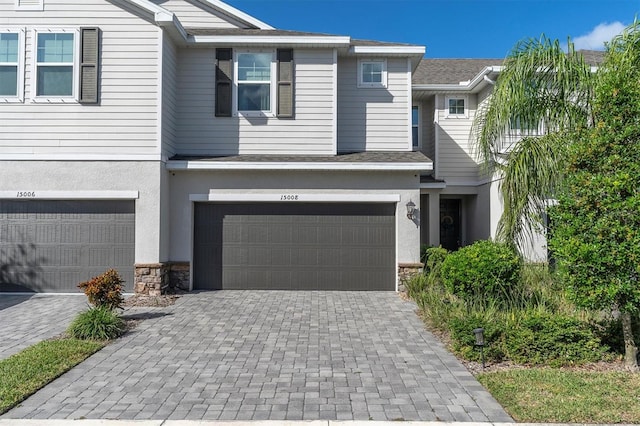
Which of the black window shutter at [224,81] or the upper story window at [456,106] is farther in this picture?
the upper story window at [456,106]

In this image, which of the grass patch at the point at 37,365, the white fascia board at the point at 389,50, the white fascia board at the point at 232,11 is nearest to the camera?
the grass patch at the point at 37,365

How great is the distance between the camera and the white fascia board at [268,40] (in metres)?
10.9

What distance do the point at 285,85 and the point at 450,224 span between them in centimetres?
807

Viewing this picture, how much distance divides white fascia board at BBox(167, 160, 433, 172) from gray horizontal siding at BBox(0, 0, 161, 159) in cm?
106

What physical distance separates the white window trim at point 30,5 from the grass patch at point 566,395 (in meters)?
11.8

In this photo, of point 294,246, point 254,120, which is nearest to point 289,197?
point 294,246

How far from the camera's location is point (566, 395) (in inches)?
178

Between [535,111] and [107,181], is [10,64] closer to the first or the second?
[107,181]

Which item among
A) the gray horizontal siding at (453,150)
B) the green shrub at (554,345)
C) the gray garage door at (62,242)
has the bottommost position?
the green shrub at (554,345)

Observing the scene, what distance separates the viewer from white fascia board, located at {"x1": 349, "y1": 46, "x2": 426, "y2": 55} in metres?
11.5

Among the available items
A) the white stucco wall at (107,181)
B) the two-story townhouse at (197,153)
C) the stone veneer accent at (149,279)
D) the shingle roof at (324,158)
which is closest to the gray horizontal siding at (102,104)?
the two-story townhouse at (197,153)

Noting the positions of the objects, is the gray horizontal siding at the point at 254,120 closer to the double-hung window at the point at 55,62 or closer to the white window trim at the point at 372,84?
the white window trim at the point at 372,84

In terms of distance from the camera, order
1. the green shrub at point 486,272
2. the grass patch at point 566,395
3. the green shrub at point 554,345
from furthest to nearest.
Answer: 1. the green shrub at point 486,272
2. the green shrub at point 554,345
3. the grass patch at point 566,395

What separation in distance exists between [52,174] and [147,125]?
2445mm
